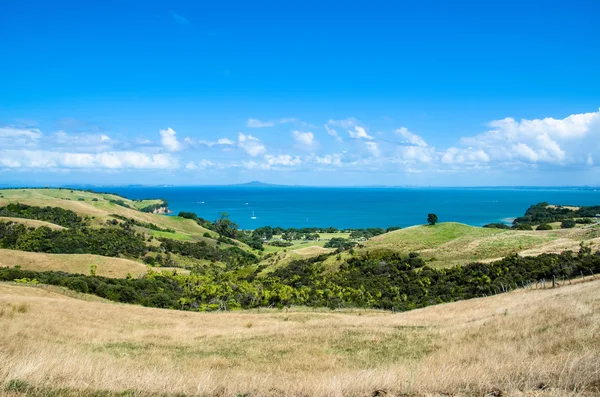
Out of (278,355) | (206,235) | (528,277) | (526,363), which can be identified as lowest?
(206,235)

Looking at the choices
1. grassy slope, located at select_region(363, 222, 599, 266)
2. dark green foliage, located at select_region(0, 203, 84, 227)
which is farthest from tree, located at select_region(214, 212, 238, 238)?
grassy slope, located at select_region(363, 222, 599, 266)

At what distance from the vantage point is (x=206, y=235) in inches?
6348

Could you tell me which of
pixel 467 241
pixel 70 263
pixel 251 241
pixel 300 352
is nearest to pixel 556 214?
pixel 251 241

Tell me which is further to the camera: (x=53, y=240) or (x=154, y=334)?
(x=53, y=240)

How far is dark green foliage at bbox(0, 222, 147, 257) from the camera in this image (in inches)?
3851

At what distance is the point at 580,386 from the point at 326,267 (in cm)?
5935

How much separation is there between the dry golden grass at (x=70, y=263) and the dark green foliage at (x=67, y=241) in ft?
91.3

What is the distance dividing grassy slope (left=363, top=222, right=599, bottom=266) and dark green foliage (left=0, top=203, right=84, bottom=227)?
114 meters

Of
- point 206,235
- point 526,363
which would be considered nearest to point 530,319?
point 526,363

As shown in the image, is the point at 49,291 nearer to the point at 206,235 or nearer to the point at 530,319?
the point at 530,319

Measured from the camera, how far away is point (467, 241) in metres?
63.9

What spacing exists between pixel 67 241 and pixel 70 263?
35.5 meters

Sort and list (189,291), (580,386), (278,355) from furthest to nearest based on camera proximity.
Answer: (189,291), (278,355), (580,386)

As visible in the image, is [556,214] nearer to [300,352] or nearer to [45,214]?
[300,352]
